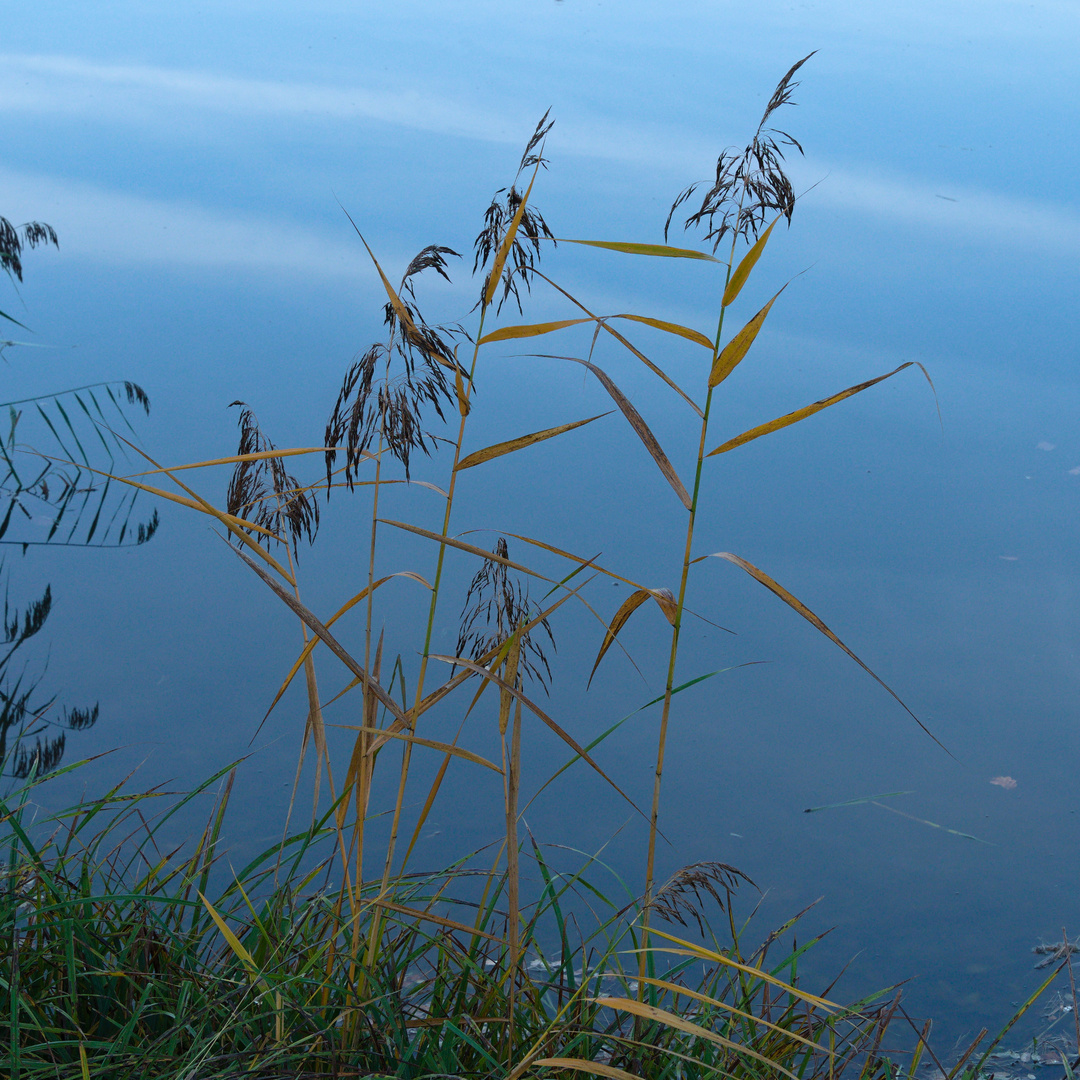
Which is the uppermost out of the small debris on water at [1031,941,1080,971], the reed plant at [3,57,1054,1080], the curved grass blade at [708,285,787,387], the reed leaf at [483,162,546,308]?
the reed leaf at [483,162,546,308]

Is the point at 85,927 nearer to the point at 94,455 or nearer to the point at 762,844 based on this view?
the point at 762,844

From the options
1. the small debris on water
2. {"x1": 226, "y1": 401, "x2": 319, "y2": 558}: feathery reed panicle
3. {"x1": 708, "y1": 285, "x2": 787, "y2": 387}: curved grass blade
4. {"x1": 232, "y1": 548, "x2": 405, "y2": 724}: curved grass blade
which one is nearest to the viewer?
{"x1": 232, "y1": 548, "x2": 405, "y2": 724}: curved grass blade

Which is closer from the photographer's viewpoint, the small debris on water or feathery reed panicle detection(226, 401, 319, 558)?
feathery reed panicle detection(226, 401, 319, 558)

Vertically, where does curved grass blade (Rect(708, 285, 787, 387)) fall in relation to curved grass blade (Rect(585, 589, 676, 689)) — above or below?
above

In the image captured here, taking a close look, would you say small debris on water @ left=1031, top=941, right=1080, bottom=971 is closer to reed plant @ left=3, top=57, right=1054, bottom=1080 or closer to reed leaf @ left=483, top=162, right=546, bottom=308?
reed plant @ left=3, top=57, right=1054, bottom=1080

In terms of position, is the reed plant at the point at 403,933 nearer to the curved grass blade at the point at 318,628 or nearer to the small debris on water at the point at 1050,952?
the curved grass blade at the point at 318,628

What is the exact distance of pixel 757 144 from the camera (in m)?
1.07

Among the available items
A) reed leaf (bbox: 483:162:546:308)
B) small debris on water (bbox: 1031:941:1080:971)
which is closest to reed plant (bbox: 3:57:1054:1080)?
reed leaf (bbox: 483:162:546:308)

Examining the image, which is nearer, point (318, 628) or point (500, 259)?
point (318, 628)

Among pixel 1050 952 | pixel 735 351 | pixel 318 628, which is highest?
pixel 735 351

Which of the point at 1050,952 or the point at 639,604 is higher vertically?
the point at 639,604

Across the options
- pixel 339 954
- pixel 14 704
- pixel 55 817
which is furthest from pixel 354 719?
pixel 339 954

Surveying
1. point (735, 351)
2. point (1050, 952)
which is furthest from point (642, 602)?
point (1050, 952)

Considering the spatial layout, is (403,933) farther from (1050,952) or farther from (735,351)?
(1050,952)
